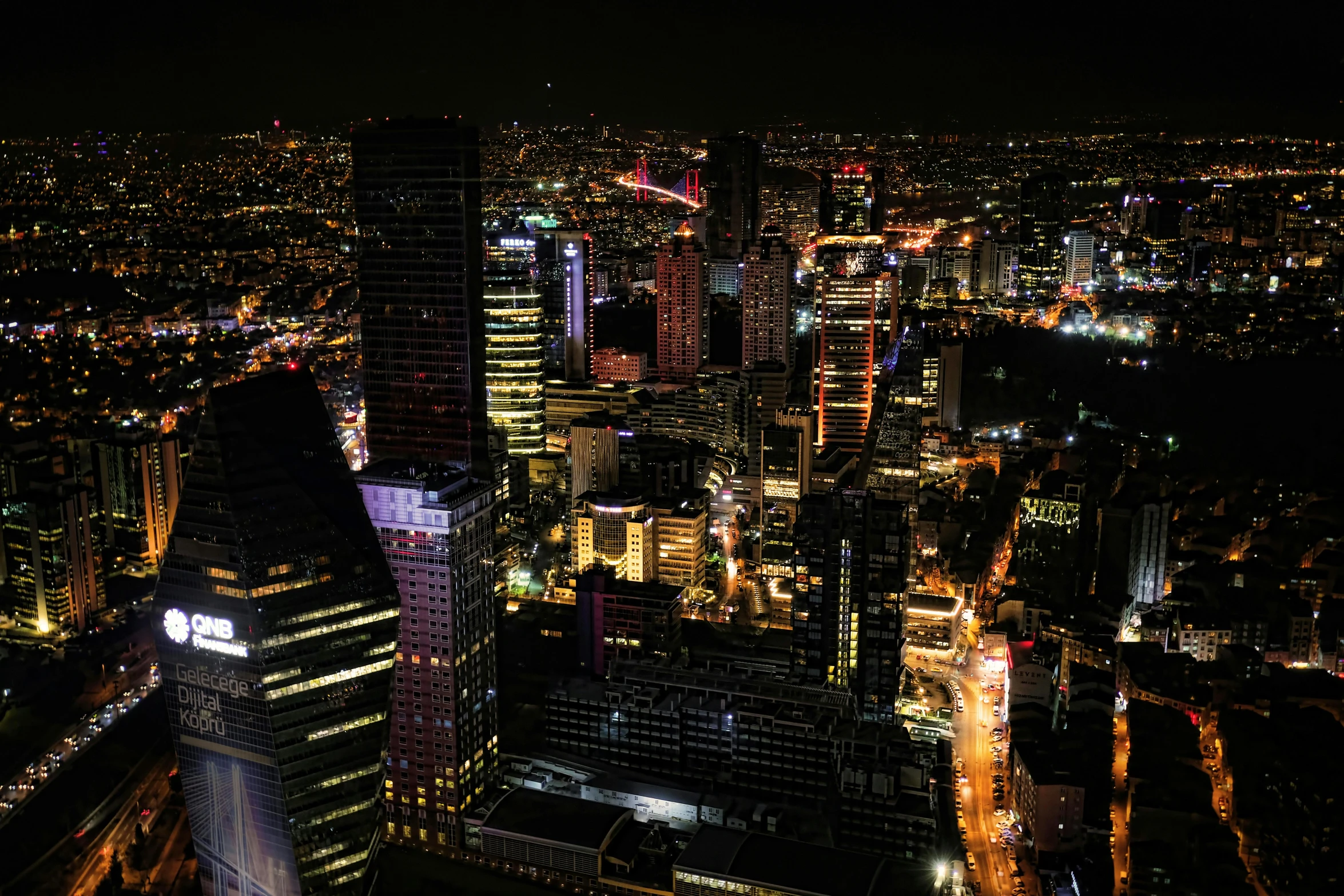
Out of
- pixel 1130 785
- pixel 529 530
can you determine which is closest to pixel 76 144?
pixel 529 530

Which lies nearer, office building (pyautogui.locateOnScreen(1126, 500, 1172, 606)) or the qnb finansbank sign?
the qnb finansbank sign

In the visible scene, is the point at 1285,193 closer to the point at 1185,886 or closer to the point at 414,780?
the point at 1185,886

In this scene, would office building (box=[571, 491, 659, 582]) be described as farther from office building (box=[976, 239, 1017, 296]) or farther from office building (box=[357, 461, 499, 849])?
office building (box=[976, 239, 1017, 296])

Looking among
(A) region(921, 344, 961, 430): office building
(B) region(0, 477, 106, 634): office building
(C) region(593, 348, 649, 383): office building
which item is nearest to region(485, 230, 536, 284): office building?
(B) region(0, 477, 106, 634): office building

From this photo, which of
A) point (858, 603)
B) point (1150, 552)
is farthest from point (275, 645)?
point (1150, 552)

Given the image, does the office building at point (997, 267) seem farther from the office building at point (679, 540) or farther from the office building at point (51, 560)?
the office building at point (51, 560)
